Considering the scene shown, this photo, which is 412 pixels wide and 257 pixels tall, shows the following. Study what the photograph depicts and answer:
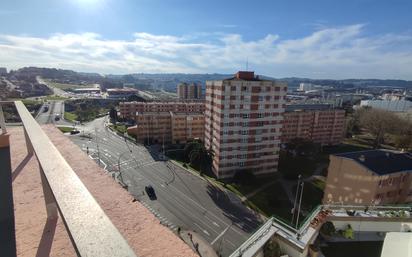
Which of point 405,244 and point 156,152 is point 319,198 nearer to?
point 405,244

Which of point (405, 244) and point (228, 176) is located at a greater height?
point (405, 244)

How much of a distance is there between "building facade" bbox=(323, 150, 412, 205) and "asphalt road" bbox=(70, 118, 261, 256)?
11.2 metres

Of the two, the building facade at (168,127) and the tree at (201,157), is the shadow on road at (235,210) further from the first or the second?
the building facade at (168,127)

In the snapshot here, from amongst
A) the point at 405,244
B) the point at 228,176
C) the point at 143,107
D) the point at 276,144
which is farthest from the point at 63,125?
the point at 405,244

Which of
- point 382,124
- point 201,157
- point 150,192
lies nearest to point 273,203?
point 201,157

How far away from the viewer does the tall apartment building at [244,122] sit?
42069 millimetres

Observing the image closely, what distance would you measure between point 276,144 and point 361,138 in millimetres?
50063

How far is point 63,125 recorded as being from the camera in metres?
80.3

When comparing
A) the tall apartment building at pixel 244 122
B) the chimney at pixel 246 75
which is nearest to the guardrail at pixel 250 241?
the tall apartment building at pixel 244 122

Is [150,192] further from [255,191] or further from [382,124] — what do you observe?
[382,124]

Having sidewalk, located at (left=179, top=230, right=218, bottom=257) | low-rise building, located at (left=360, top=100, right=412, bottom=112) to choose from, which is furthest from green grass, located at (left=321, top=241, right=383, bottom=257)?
low-rise building, located at (left=360, top=100, right=412, bottom=112)

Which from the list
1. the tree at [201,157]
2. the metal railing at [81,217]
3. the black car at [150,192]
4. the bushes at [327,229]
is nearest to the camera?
the metal railing at [81,217]

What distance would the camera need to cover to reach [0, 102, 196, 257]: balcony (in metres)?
2.34

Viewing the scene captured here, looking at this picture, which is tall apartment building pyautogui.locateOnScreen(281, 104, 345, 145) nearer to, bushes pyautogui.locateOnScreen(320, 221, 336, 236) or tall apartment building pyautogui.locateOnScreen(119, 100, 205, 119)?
tall apartment building pyautogui.locateOnScreen(119, 100, 205, 119)
